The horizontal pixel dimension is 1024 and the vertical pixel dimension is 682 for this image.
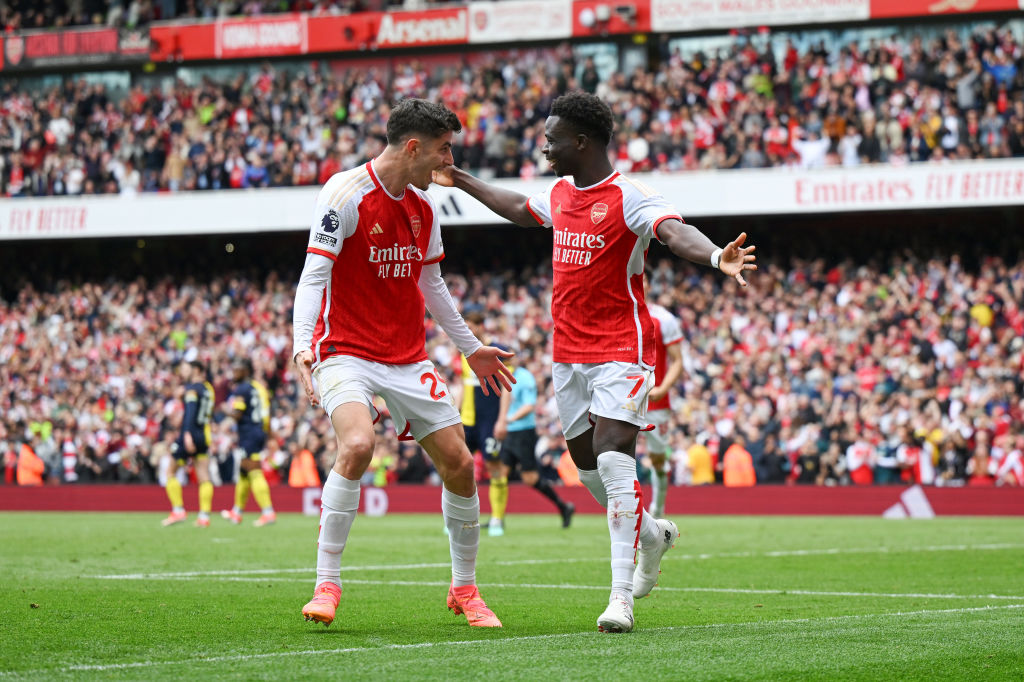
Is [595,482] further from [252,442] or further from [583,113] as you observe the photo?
[252,442]

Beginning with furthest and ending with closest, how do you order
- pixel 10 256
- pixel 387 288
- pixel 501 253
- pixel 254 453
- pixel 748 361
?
pixel 10 256
pixel 501 253
pixel 748 361
pixel 254 453
pixel 387 288

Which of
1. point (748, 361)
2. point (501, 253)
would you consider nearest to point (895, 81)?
point (748, 361)

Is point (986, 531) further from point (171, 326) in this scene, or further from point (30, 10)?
point (30, 10)

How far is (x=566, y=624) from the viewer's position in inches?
271

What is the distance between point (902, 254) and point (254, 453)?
548 inches

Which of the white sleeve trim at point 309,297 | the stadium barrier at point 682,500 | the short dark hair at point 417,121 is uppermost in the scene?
the short dark hair at point 417,121

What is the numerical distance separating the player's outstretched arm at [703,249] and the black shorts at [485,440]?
9593 millimetres

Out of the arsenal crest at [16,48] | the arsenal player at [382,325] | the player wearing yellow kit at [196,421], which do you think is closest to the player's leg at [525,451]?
the player wearing yellow kit at [196,421]

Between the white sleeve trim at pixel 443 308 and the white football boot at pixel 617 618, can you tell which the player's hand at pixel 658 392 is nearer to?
the white sleeve trim at pixel 443 308

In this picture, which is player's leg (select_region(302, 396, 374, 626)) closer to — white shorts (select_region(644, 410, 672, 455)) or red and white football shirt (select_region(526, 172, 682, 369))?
red and white football shirt (select_region(526, 172, 682, 369))

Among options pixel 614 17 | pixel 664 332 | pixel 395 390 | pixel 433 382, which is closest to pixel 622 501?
pixel 433 382

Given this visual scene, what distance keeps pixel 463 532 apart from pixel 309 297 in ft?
4.80

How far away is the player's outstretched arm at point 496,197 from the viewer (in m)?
7.46

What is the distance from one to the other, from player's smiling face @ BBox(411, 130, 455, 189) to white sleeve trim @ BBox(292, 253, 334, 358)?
650 millimetres
